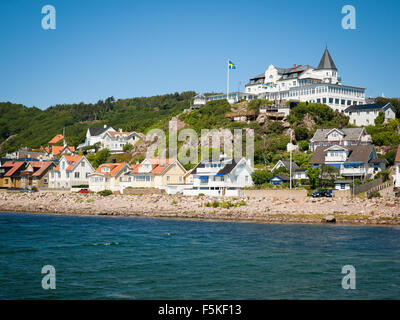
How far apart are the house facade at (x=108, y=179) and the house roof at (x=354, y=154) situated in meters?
27.3

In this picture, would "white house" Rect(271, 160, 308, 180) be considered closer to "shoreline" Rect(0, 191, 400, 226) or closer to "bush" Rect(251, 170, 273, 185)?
"bush" Rect(251, 170, 273, 185)

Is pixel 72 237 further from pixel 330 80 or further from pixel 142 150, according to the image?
pixel 330 80

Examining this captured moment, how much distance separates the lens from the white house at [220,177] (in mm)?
57062

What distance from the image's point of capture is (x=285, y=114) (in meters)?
79.9

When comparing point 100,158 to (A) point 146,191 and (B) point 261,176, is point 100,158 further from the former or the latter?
(B) point 261,176

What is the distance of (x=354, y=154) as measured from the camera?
194 feet

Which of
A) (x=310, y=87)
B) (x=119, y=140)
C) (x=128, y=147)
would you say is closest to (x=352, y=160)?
(x=310, y=87)

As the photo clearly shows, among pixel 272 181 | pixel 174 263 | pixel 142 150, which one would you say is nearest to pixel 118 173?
pixel 142 150

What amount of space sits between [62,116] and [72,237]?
139048 millimetres

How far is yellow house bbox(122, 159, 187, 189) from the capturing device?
63.2 metres

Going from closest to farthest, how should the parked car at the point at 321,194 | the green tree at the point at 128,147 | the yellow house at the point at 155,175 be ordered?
the parked car at the point at 321,194 < the yellow house at the point at 155,175 < the green tree at the point at 128,147

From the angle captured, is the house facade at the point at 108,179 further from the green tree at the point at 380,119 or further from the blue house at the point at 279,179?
the green tree at the point at 380,119

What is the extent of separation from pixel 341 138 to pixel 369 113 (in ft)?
40.0

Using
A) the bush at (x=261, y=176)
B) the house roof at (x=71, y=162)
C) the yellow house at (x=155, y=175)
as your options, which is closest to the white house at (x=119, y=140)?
the house roof at (x=71, y=162)
